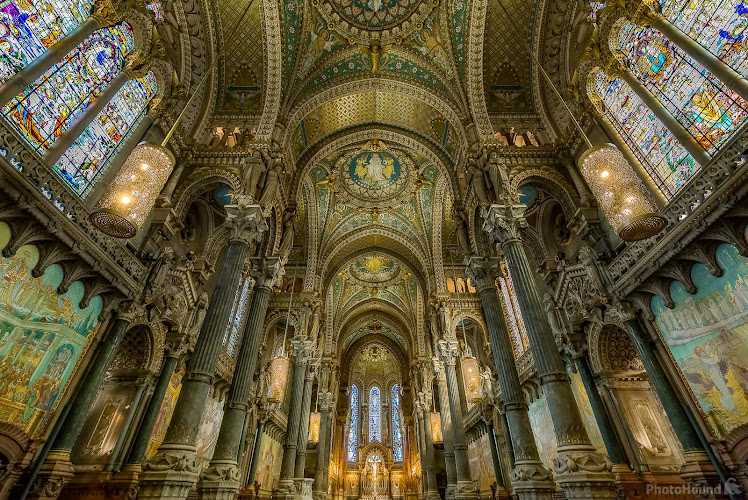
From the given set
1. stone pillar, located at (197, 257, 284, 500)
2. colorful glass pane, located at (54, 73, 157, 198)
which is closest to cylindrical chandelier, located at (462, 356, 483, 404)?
stone pillar, located at (197, 257, 284, 500)

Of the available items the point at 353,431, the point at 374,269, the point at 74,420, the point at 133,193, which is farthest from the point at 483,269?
the point at 353,431

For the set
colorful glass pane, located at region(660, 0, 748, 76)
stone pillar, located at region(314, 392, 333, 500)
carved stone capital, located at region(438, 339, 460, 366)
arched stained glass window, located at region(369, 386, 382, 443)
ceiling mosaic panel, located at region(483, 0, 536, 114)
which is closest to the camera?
colorful glass pane, located at region(660, 0, 748, 76)

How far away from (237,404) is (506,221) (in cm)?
743

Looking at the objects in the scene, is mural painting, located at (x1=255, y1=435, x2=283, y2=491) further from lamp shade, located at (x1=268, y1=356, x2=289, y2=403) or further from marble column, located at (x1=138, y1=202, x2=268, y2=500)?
marble column, located at (x1=138, y1=202, x2=268, y2=500)

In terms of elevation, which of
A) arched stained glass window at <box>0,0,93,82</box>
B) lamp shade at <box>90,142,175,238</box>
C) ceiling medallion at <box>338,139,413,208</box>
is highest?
ceiling medallion at <box>338,139,413,208</box>

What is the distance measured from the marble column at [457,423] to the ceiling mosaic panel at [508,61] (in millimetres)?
9854

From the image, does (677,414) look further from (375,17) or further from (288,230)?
(375,17)

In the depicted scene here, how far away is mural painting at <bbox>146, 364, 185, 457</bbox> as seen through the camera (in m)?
9.41

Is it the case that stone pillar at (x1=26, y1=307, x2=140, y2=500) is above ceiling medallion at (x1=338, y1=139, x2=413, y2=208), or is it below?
below

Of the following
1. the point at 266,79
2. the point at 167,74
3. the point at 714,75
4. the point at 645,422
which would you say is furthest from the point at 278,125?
the point at 645,422

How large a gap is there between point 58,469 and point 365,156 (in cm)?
1421

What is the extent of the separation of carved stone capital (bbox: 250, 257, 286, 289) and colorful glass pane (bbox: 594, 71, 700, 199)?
9.51 m

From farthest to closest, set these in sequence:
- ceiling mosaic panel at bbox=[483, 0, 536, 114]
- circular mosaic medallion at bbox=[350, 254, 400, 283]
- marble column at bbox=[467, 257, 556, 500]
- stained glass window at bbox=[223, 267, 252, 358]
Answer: circular mosaic medallion at bbox=[350, 254, 400, 283] < stained glass window at bbox=[223, 267, 252, 358] < ceiling mosaic panel at bbox=[483, 0, 536, 114] < marble column at bbox=[467, 257, 556, 500]

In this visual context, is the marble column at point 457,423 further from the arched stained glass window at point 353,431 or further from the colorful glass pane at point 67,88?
the arched stained glass window at point 353,431
